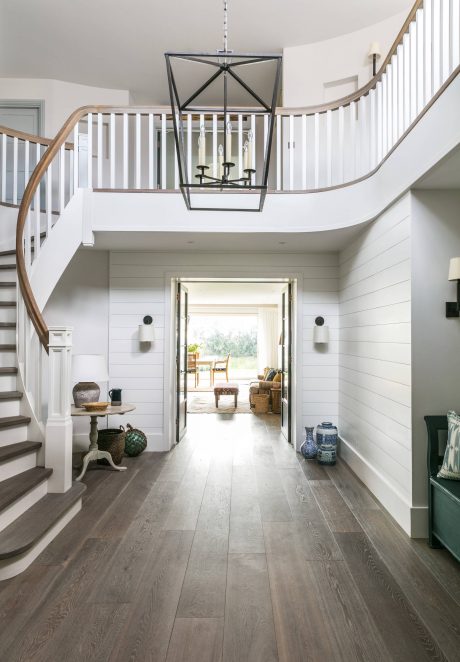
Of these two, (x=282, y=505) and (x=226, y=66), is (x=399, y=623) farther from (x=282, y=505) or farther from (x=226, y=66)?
(x=226, y=66)

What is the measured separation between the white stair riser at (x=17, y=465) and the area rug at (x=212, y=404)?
5.38 meters

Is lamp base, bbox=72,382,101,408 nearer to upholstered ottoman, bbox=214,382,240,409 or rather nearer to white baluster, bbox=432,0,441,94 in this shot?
white baluster, bbox=432,0,441,94

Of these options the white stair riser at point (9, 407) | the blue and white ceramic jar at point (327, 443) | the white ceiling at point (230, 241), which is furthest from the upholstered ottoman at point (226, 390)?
the white stair riser at point (9, 407)

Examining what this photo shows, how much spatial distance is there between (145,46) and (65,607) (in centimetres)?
627

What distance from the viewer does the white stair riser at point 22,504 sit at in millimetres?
2896

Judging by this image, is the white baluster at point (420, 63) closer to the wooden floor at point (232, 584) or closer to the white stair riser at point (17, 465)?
the wooden floor at point (232, 584)

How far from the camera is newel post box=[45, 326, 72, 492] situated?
360cm

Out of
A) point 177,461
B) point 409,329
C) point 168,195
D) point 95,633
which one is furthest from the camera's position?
point 177,461

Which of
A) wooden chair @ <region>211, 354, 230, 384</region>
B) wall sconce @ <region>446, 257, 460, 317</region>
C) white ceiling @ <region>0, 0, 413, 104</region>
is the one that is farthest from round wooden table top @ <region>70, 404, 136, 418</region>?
wooden chair @ <region>211, 354, 230, 384</region>

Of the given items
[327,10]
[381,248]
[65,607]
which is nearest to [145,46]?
[327,10]

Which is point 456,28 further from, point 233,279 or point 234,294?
point 234,294

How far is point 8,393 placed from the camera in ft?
12.1

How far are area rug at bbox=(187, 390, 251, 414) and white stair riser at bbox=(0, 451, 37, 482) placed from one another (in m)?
5.38

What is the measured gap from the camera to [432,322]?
3318mm
